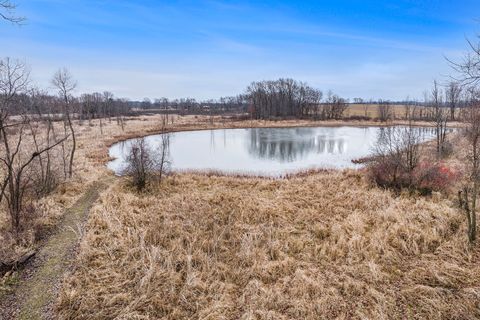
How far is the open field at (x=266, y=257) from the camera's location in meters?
5.17

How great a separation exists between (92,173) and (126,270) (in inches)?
362

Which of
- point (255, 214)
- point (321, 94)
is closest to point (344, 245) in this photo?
point (255, 214)

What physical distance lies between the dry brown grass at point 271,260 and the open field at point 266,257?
0.08 feet

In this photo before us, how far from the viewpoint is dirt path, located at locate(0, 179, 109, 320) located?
4.83 meters

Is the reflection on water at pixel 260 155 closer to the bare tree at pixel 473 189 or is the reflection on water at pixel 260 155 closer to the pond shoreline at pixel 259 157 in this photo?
the pond shoreline at pixel 259 157

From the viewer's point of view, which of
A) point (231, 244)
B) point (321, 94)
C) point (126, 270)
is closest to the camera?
point (126, 270)

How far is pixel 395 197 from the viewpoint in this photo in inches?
411

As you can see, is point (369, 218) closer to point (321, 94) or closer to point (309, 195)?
point (309, 195)

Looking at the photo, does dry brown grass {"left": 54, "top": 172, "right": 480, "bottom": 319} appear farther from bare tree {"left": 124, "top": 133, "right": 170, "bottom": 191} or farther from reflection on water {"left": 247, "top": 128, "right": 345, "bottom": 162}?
reflection on water {"left": 247, "top": 128, "right": 345, "bottom": 162}

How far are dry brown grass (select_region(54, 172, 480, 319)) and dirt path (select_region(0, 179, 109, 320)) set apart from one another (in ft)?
1.01

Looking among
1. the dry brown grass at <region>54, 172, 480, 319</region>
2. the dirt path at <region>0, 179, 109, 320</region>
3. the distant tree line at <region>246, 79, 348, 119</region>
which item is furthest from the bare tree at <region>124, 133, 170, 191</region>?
the distant tree line at <region>246, 79, 348, 119</region>

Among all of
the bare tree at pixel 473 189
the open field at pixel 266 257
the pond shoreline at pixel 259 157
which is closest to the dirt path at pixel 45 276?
the open field at pixel 266 257

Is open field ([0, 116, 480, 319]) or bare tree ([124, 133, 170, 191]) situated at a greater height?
bare tree ([124, 133, 170, 191])

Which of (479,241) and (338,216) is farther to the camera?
(338,216)
